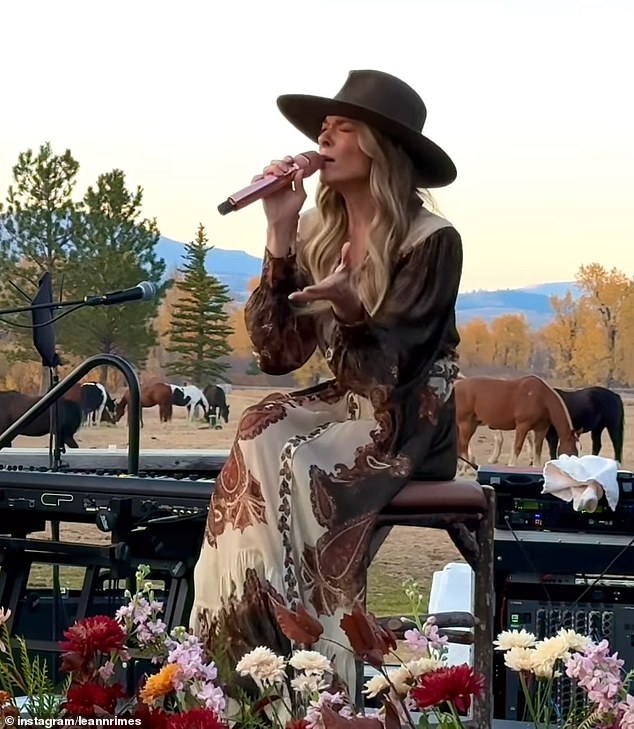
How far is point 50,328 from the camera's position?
8.10 feet

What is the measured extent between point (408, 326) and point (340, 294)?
0.19 m

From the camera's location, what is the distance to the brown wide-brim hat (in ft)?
6.61

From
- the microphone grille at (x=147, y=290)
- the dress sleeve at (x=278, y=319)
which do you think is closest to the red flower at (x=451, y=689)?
the dress sleeve at (x=278, y=319)

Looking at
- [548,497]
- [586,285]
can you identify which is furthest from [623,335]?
[548,497]

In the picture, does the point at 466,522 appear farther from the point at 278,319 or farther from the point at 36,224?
the point at 36,224

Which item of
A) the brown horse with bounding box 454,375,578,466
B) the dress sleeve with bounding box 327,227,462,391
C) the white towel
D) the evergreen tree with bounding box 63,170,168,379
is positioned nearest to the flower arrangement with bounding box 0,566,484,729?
the dress sleeve with bounding box 327,227,462,391

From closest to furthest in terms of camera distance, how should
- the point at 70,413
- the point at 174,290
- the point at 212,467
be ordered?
the point at 212,467
the point at 70,413
the point at 174,290

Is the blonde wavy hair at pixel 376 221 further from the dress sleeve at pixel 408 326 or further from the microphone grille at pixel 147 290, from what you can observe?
the microphone grille at pixel 147 290

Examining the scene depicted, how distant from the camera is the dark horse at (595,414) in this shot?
775cm

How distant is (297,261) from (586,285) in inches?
343

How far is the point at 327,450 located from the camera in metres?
1.90

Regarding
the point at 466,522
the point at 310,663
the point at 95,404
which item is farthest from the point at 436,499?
the point at 95,404

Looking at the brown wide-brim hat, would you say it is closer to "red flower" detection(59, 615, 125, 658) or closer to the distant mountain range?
"red flower" detection(59, 615, 125, 658)

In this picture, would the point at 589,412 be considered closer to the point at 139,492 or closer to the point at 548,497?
the point at 548,497
